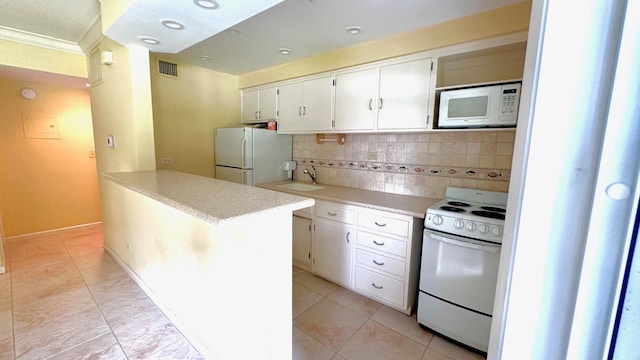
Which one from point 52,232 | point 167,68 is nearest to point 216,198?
point 167,68

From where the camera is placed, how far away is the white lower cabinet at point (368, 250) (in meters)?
2.08

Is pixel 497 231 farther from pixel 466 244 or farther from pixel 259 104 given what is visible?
pixel 259 104

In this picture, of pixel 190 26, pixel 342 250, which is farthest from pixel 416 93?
pixel 190 26

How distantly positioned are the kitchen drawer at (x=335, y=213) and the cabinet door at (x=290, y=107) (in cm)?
106

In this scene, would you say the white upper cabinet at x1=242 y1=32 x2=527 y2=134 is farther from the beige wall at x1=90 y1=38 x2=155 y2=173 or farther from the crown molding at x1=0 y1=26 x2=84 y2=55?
the crown molding at x1=0 y1=26 x2=84 y2=55

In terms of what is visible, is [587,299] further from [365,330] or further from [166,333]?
[166,333]

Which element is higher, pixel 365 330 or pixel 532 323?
pixel 532 323

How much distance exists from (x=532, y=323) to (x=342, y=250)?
6.54ft

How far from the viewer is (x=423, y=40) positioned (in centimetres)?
211

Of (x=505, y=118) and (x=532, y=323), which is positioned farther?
(x=505, y=118)

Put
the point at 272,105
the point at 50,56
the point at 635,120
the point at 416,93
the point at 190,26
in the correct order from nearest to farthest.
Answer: the point at 635,120, the point at 190,26, the point at 416,93, the point at 50,56, the point at 272,105

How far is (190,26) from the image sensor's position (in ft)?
5.73

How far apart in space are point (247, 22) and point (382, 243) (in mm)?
2104

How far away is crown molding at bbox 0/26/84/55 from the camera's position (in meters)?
2.42
